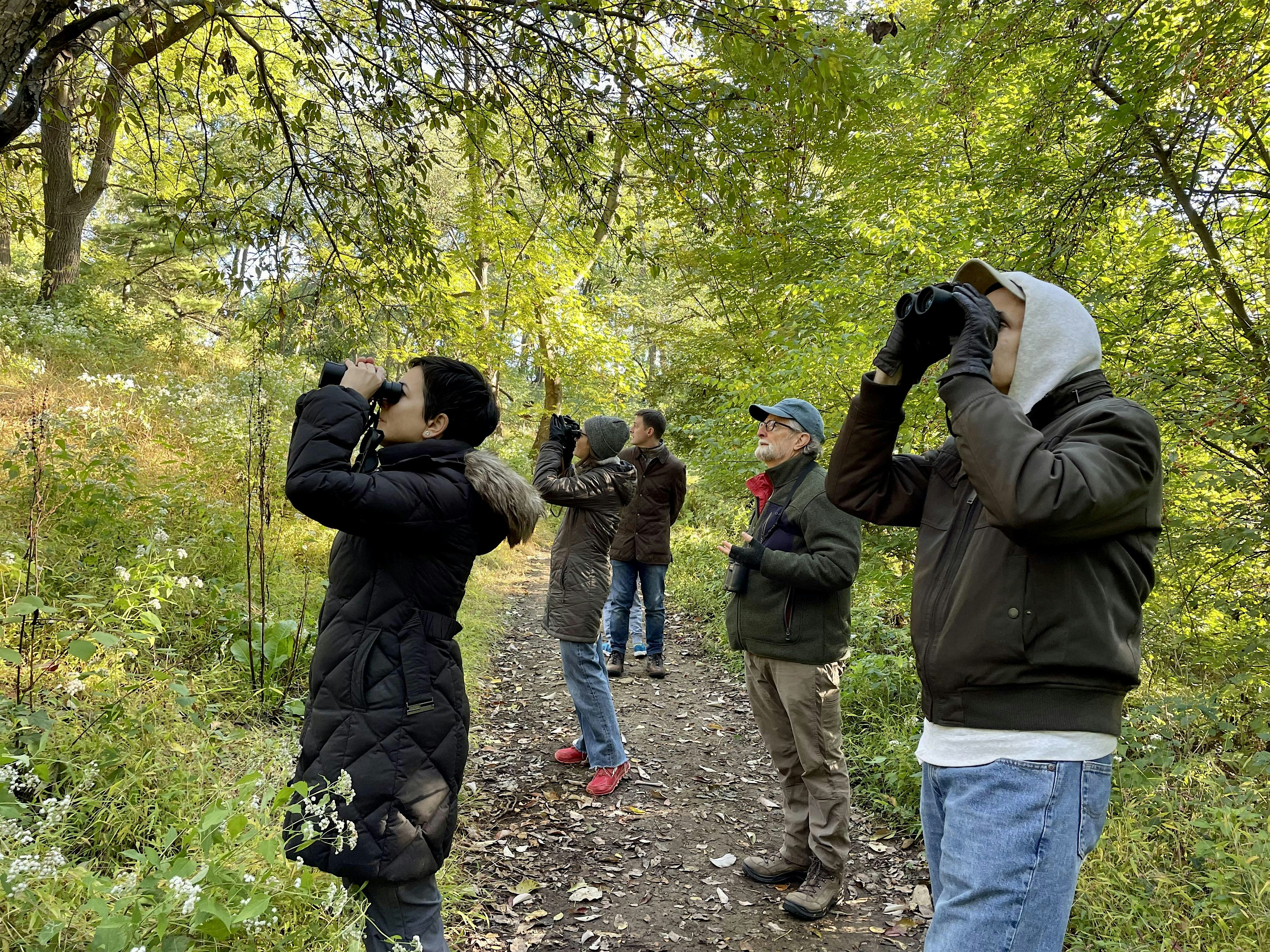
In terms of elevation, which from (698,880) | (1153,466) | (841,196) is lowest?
(698,880)

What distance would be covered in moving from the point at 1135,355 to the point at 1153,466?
3.20 meters

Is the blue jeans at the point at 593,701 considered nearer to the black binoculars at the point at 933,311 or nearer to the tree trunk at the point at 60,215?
the black binoculars at the point at 933,311

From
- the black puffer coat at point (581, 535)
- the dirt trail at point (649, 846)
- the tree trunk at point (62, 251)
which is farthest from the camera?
the tree trunk at point (62, 251)

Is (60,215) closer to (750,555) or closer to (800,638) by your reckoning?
(750,555)

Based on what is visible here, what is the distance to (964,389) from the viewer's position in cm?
159

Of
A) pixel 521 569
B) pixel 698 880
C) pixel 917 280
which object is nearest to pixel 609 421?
pixel 917 280

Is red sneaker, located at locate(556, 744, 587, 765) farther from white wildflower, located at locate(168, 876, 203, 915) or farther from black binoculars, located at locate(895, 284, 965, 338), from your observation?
black binoculars, located at locate(895, 284, 965, 338)

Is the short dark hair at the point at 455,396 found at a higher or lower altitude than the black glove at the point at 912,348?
lower

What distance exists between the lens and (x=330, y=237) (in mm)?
4555

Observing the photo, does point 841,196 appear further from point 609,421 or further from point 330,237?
point 330,237

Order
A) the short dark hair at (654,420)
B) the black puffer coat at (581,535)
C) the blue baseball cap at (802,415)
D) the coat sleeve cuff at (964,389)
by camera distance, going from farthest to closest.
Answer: the short dark hair at (654,420) → the black puffer coat at (581,535) → the blue baseball cap at (802,415) → the coat sleeve cuff at (964,389)

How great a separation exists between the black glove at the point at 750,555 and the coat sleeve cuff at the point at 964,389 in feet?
5.98

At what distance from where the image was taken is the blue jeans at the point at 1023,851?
148 centimetres

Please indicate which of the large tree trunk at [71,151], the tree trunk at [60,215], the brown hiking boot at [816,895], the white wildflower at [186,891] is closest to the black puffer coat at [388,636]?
the white wildflower at [186,891]
